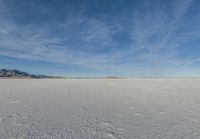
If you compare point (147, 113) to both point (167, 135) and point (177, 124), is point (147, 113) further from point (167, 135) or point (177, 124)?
point (167, 135)

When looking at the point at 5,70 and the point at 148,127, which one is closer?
the point at 148,127

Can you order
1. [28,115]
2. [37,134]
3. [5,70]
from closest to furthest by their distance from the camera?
[37,134]
[28,115]
[5,70]

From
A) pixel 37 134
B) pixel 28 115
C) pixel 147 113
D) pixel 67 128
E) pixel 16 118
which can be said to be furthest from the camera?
pixel 147 113

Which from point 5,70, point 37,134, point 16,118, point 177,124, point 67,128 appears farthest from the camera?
point 5,70

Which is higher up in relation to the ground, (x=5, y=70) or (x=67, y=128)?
(x=5, y=70)

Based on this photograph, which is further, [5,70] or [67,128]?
[5,70]

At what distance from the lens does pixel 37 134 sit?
2.61m

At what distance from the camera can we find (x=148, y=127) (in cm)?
299

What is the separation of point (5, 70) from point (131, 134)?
105834 mm

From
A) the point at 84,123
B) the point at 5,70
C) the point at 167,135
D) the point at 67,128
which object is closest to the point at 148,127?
the point at 167,135

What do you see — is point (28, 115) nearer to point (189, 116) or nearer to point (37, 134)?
point (37, 134)

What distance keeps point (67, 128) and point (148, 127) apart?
4.60 ft

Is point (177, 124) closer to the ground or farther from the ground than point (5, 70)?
closer to the ground

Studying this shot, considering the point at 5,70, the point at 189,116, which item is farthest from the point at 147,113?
the point at 5,70
